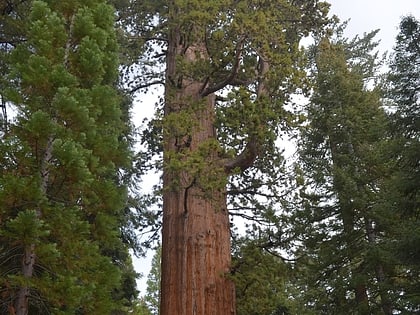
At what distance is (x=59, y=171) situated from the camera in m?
3.52

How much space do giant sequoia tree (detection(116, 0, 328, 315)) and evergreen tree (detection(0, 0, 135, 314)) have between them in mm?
1579

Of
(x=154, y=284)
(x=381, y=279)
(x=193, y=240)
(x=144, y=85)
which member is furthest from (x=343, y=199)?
(x=154, y=284)

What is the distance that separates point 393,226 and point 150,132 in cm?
479

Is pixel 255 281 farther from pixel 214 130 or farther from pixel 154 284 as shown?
pixel 154 284

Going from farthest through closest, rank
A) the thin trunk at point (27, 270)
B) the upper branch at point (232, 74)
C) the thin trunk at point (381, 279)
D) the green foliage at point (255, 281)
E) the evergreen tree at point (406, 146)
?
the thin trunk at point (381, 279) < the evergreen tree at point (406, 146) < the upper branch at point (232, 74) < the green foliage at point (255, 281) < the thin trunk at point (27, 270)

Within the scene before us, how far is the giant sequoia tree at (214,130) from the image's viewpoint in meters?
5.44

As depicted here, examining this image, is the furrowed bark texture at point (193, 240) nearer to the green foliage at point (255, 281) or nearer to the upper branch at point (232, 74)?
the green foliage at point (255, 281)

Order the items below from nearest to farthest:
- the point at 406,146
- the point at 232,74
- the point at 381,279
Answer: the point at 232,74 → the point at 406,146 → the point at 381,279

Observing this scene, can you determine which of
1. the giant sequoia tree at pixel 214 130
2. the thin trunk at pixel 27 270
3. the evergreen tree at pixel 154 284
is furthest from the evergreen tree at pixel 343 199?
the evergreen tree at pixel 154 284

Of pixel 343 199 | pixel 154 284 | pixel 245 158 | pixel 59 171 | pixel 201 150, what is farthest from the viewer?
pixel 154 284

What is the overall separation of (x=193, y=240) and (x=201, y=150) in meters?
1.13

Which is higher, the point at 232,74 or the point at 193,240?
the point at 232,74

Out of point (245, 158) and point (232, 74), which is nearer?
Result: point (232, 74)

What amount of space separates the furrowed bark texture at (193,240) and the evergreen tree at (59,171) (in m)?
1.64
